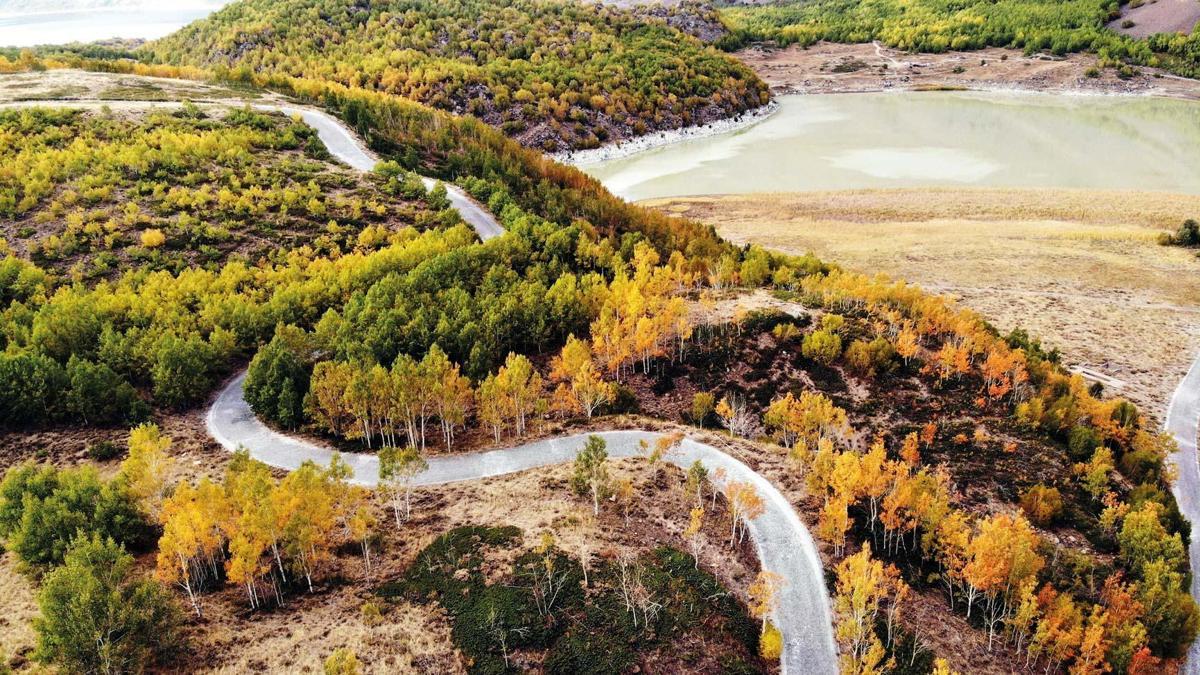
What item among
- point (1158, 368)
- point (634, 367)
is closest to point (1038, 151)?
point (1158, 368)

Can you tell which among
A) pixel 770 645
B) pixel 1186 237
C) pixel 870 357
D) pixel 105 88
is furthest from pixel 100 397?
pixel 1186 237

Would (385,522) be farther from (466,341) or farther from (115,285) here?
(115,285)

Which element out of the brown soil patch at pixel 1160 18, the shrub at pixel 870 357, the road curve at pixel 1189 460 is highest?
the brown soil patch at pixel 1160 18

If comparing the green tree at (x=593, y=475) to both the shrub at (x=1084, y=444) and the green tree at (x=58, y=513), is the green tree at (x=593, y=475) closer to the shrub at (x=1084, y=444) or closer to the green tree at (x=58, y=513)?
the green tree at (x=58, y=513)

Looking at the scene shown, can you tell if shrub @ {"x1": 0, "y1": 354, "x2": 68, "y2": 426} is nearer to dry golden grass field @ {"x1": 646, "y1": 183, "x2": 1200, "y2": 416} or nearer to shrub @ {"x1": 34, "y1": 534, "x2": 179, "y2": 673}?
shrub @ {"x1": 34, "y1": 534, "x2": 179, "y2": 673}

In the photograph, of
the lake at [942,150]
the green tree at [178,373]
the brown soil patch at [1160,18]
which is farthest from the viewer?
the brown soil patch at [1160,18]

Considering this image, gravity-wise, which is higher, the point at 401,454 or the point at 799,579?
the point at 401,454

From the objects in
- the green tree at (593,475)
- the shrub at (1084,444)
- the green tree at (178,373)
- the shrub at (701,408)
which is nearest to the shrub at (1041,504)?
the shrub at (1084,444)
